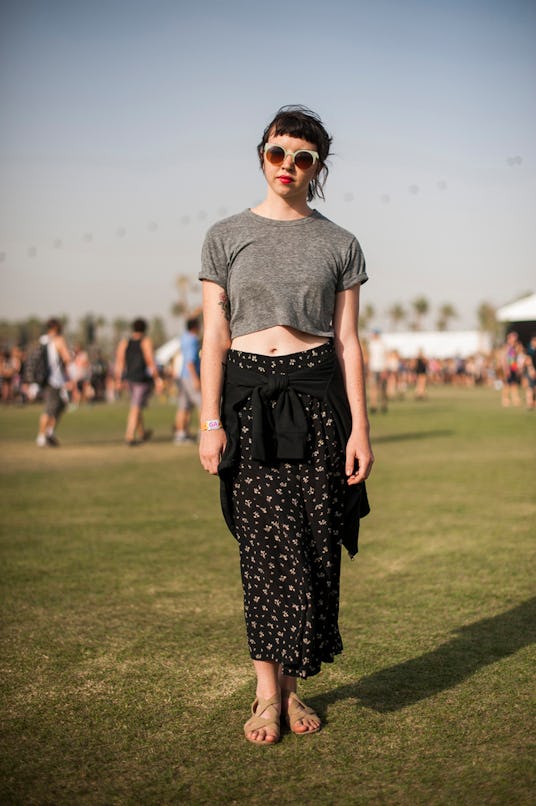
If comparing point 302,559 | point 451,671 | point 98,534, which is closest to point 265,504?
point 302,559

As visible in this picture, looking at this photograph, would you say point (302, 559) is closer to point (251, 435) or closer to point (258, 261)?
point (251, 435)

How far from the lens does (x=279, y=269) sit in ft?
11.7

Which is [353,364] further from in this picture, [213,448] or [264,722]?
[264,722]

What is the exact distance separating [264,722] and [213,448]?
1087 mm

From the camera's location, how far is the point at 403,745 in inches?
137

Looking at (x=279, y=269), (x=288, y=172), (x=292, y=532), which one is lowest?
(x=292, y=532)

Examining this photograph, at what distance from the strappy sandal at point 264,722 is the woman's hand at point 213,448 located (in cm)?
94

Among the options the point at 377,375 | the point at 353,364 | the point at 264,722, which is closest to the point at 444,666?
the point at 264,722

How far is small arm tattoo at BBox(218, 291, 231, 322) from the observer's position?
12.1ft

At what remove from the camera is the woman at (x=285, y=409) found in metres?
3.58

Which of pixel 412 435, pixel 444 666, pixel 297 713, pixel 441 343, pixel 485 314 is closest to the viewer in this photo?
pixel 297 713

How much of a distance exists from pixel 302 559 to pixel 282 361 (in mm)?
775

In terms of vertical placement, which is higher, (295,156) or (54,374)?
(295,156)

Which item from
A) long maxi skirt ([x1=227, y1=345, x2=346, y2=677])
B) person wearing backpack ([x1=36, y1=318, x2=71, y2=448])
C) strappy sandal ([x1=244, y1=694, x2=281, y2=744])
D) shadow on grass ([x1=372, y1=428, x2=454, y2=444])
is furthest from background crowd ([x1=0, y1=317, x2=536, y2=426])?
strappy sandal ([x1=244, y1=694, x2=281, y2=744])
